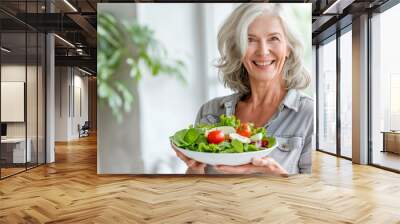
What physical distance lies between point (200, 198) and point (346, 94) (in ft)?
17.0

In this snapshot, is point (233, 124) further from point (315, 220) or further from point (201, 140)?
point (315, 220)

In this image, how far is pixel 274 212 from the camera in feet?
13.1

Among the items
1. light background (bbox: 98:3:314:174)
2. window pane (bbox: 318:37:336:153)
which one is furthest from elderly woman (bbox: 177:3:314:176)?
window pane (bbox: 318:37:336:153)

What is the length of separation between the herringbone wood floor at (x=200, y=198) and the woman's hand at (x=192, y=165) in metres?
0.13

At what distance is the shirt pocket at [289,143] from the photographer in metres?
5.79

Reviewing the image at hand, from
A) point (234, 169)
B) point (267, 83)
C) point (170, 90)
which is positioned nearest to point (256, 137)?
point (234, 169)

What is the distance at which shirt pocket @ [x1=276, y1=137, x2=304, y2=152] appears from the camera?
5.79 metres

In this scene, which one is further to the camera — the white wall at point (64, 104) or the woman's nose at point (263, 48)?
the white wall at point (64, 104)

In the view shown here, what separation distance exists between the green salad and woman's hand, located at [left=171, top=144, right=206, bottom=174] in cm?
24

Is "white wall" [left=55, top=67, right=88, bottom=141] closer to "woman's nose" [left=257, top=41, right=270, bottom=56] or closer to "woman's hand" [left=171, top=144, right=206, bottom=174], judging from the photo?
"woman's hand" [left=171, top=144, right=206, bottom=174]

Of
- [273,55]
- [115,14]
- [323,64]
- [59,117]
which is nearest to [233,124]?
[273,55]

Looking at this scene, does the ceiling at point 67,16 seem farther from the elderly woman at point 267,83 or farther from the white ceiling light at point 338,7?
the elderly woman at point 267,83

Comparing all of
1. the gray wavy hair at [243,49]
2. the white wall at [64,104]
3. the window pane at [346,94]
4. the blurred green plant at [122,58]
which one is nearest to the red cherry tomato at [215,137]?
the gray wavy hair at [243,49]

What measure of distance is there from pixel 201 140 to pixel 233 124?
558mm
